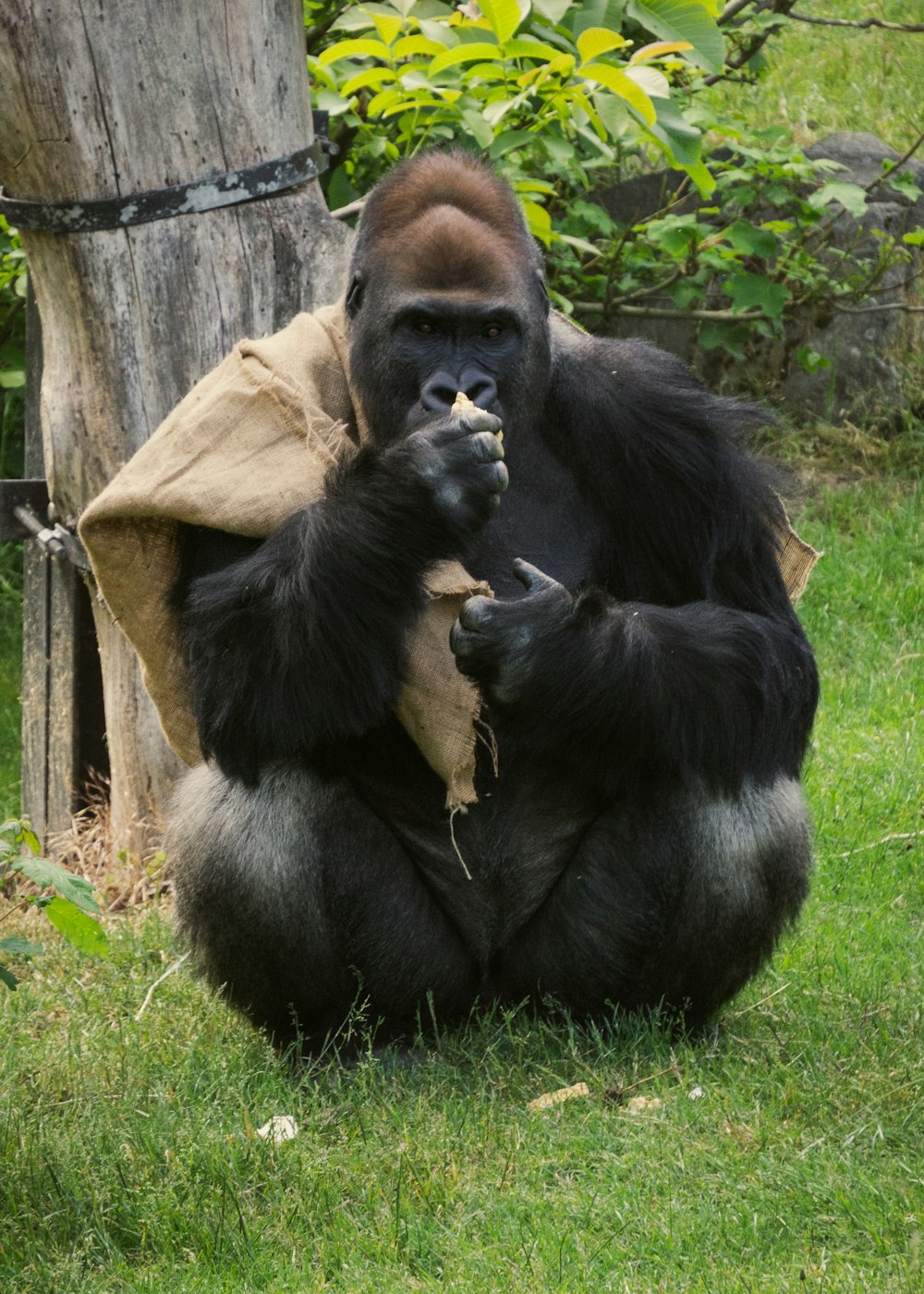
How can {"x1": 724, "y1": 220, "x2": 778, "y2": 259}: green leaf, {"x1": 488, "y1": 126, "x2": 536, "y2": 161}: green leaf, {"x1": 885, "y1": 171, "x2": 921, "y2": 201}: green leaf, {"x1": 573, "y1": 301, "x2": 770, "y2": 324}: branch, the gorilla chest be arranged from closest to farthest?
the gorilla chest < {"x1": 488, "y1": 126, "x2": 536, "y2": 161}: green leaf < {"x1": 724, "y1": 220, "x2": 778, "y2": 259}: green leaf < {"x1": 885, "y1": 171, "x2": 921, "y2": 201}: green leaf < {"x1": 573, "y1": 301, "x2": 770, "y2": 324}: branch

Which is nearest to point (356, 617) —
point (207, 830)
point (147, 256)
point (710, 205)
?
point (207, 830)

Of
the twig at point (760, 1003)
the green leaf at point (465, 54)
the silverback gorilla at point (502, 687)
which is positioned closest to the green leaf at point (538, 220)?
the green leaf at point (465, 54)

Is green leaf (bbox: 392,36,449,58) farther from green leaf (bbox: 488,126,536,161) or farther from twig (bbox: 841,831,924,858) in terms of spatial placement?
twig (bbox: 841,831,924,858)

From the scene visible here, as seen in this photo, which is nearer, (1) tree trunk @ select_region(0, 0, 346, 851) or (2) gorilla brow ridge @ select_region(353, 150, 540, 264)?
(2) gorilla brow ridge @ select_region(353, 150, 540, 264)

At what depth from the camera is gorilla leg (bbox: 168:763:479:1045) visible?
334 centimetres

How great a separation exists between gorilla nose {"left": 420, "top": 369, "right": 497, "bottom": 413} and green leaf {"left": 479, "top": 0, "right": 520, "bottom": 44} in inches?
46.6

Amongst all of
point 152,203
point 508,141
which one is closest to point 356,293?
point 152,203

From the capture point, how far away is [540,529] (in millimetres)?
3580

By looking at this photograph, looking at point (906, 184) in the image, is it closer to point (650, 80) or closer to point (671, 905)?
point (650, 80)

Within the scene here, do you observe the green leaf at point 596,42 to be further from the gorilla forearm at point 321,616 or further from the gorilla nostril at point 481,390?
the gorilla forearm at point 321,616

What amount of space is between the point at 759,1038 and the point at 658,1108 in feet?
1.67

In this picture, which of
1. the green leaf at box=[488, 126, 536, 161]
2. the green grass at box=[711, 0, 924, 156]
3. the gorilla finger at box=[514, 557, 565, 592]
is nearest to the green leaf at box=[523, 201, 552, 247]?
the green leaf at box=[488, 126, 536, 161]

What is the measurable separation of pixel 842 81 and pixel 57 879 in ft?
27.4

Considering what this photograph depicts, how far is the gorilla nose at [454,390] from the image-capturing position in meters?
3.16
